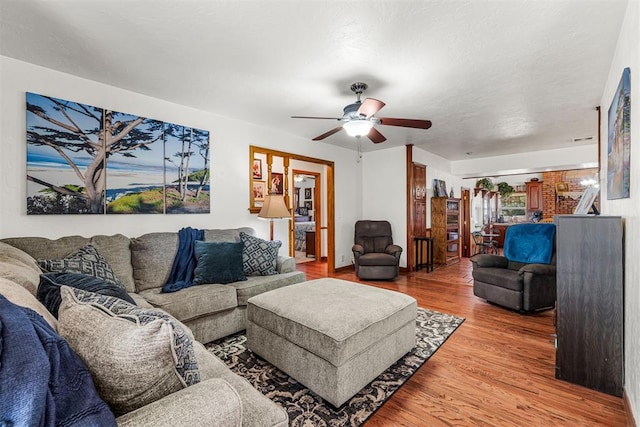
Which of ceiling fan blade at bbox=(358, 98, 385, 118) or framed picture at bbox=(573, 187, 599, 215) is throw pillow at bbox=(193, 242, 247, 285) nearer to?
ceiling fan blade at bbox=(358, 98, 385, 118)

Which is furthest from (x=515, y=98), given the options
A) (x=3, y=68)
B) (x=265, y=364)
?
(x=3, y=68)

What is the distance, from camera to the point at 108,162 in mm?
2844

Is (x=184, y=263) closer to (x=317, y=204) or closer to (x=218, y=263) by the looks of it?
(x=218, y=263)

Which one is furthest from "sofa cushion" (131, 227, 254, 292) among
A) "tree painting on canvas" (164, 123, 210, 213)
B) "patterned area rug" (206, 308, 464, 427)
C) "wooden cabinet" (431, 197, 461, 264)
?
"wooden cabinet" (431, 197, 461, 264)

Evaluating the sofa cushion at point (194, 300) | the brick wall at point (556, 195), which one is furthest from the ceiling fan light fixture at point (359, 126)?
the brick wall at point (556, 195)

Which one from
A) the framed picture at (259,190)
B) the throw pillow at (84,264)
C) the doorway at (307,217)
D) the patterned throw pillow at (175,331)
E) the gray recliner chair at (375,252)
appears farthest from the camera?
the doorway at (307,217)

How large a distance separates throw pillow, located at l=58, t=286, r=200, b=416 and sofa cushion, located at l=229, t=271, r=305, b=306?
1.85 metres

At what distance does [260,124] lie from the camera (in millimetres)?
4129

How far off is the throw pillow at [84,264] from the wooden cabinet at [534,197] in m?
11.2

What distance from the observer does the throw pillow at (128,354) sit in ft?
2.53

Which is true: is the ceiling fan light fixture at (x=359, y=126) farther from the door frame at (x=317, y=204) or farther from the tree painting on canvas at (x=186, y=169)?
the door frame at (x=317, y=204)

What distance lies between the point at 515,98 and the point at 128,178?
14.4 ft

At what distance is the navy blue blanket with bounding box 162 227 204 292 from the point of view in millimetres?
2704

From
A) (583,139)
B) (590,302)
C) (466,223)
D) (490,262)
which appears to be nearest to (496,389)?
(590,302)
